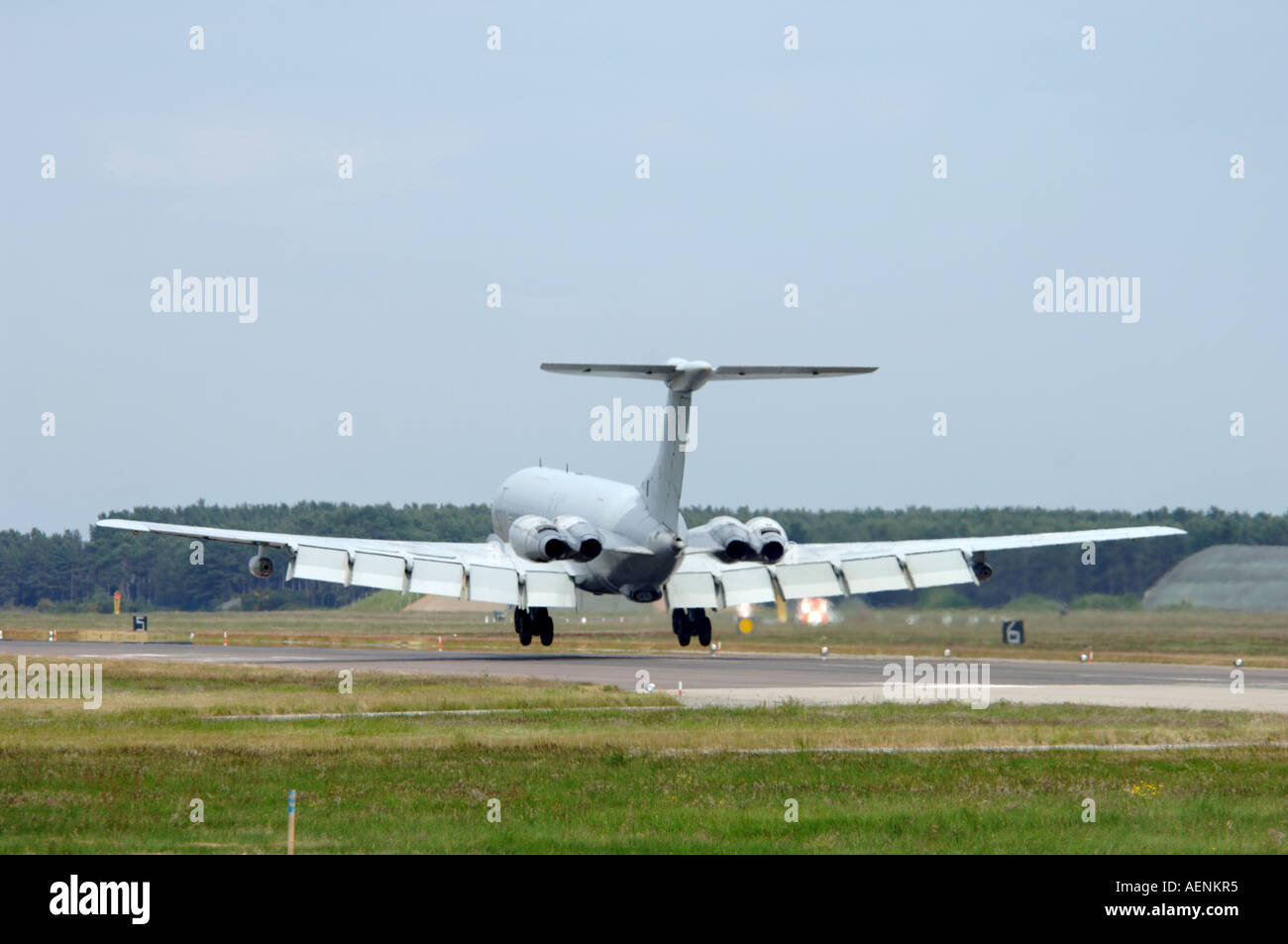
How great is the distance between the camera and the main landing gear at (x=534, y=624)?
65.1m

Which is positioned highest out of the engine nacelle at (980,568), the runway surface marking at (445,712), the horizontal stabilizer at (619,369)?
the horizontal stabilizer at (619,369)

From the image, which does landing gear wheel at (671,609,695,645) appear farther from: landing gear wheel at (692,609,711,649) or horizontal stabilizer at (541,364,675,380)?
horizontal stabilizer at (541,364,675,380)

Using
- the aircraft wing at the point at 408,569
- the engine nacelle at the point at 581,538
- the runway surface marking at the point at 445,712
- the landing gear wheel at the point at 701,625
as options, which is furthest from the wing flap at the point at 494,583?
the runway surface marking at the point at 445,712

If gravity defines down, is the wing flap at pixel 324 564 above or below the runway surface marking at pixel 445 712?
above

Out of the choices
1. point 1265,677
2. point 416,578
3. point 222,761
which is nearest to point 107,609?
point 416,578

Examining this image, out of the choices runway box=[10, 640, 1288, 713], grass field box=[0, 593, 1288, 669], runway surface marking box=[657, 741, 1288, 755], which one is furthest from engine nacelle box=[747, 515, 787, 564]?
runway surface marking box=[657, 741, 1288, 755]

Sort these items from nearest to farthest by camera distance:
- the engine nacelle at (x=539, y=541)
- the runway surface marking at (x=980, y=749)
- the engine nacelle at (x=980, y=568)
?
the runway surface marking at (x=980, y=749) → the engine nacelle at (x=539, y=541) → the engine nacelle at (x=980, y=568)

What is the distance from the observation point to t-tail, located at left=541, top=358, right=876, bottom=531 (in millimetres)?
47812

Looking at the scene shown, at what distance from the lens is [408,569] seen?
59.2 metres

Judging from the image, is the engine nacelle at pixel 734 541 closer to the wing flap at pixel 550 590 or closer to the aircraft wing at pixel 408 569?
the aircraft wing at pixel 408 569

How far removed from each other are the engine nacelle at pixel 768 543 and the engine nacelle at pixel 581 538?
17.4 ft

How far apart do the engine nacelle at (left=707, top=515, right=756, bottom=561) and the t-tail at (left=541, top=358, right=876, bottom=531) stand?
1.65m

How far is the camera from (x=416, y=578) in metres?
59.2

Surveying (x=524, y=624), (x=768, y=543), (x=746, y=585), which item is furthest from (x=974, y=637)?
(x=524, y=624)
